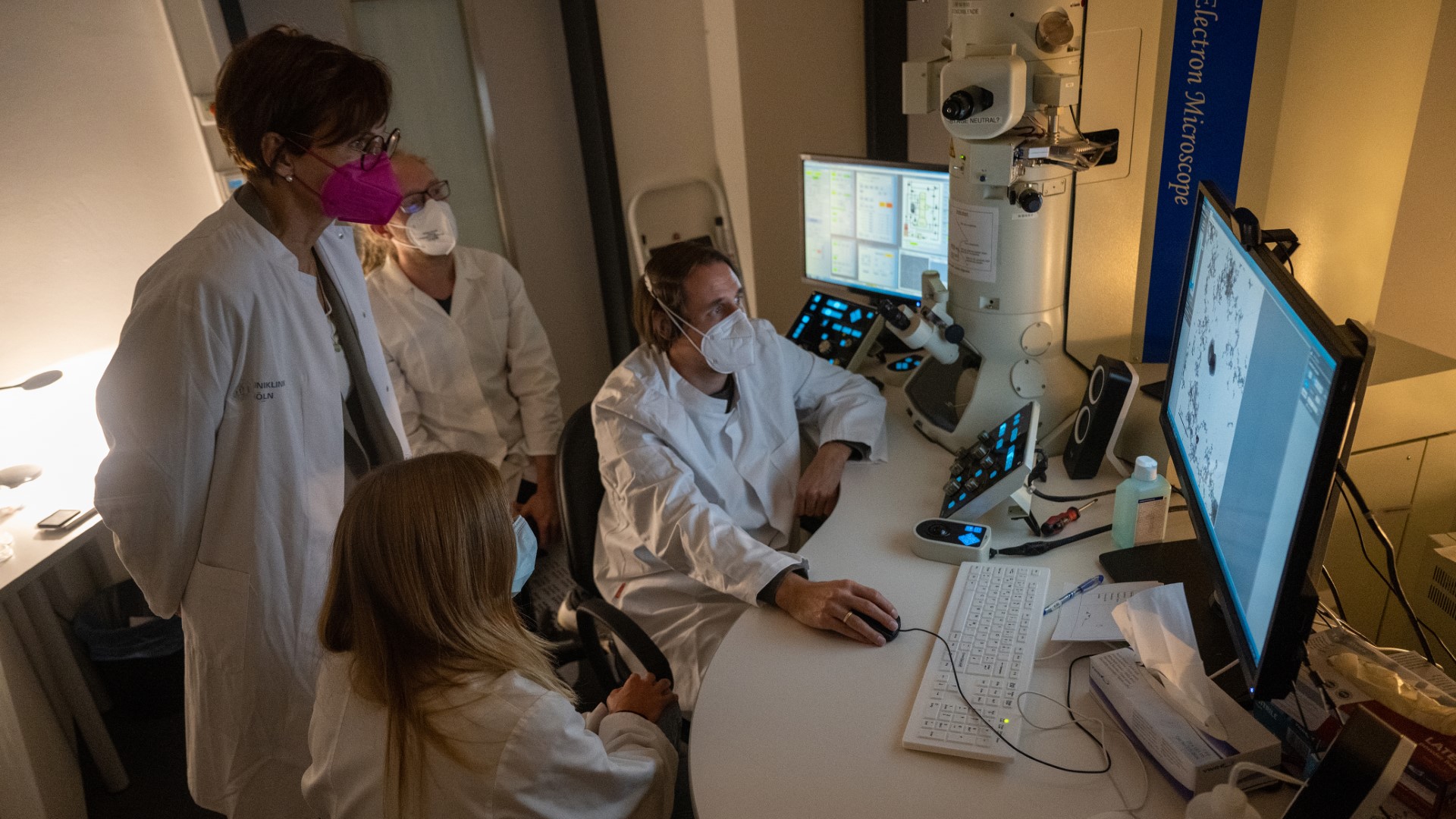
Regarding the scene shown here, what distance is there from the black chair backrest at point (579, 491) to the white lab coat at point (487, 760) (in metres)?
0.62

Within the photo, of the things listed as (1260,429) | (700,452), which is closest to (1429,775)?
(1260,429)

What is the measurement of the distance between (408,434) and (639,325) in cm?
90

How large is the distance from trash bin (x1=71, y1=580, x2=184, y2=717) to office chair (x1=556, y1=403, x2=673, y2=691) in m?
1.38

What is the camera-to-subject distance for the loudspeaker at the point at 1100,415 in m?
1.56

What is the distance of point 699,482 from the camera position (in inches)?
67.7

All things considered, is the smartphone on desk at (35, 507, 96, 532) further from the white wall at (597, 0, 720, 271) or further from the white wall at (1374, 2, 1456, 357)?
the white wall at (1374, 2, 1456, 357)

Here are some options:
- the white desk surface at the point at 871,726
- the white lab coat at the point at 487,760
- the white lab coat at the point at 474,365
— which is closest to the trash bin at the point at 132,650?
the white lab coat at the point at 474,365

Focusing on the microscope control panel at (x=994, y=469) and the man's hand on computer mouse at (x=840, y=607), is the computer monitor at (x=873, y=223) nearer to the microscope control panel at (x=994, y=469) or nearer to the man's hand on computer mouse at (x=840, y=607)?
the microscope control panel at (x=994, y=469)

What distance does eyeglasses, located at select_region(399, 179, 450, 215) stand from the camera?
2.22 m

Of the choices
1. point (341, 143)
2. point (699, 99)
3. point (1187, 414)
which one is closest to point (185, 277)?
point (341, 143)

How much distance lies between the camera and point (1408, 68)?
155 cm

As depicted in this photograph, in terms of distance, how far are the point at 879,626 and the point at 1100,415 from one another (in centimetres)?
60

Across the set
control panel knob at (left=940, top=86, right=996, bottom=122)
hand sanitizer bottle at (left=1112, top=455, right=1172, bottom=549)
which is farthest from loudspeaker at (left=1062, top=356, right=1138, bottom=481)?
control panel knob at (left=940, top=86, right=996, bottom=122)

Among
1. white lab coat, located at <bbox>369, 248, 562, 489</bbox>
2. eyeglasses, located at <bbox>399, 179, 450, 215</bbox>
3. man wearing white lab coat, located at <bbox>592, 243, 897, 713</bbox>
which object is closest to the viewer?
man wearing white lab coat, located at <bbox>592, 243, 897, 713</bbox>
